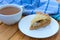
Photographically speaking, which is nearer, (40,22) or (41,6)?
(40,22)

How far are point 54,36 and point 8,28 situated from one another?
0.20 metres

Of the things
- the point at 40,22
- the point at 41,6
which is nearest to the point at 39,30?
the point at 40,22

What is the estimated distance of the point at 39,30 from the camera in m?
0.50

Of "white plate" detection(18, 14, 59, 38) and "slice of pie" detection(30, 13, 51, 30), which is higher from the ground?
"slice of pie" detection(30, 13, 51, 30)

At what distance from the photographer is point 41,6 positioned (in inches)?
25.7

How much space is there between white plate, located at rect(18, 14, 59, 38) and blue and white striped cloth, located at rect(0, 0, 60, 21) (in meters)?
0.07

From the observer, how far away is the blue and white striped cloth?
23.9 inches

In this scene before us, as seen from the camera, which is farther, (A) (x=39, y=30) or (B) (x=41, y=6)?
(B) (x=41, y=6)

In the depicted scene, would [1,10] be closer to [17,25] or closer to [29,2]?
[17,25]

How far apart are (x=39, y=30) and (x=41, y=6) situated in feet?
0.64

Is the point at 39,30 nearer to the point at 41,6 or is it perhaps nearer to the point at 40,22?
the point at 40,22

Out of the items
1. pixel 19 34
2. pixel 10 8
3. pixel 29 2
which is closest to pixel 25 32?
pixel 19 34

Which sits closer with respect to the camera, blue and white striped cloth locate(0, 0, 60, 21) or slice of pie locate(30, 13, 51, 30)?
slice of pie locate(30, 13, 51, 30)

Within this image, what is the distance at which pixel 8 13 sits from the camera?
1.70ft
